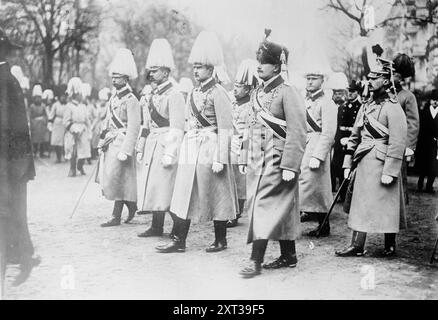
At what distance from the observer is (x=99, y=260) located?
545cm

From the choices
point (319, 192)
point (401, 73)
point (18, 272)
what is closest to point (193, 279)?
point (18, 272)

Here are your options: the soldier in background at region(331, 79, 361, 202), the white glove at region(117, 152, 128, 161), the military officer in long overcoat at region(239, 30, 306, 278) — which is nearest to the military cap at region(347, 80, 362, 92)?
the soldier in background at region(331, 79, 361, 202)

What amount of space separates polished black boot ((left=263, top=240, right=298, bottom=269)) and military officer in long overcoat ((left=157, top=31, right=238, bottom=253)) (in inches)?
30.0

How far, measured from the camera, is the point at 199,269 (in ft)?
A: 17.2

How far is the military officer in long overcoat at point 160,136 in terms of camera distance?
20.8ft

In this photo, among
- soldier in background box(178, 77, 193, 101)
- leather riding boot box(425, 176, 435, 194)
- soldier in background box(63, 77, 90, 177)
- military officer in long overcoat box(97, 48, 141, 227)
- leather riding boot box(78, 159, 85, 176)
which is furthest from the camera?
soldier in background box(63, 77, 90, 177)

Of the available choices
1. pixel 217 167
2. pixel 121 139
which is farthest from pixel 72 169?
pixel 217 167

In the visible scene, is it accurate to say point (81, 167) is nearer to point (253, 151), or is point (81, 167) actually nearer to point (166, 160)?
point (166, 160)

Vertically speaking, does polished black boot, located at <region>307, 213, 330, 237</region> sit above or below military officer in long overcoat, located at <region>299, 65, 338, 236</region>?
below

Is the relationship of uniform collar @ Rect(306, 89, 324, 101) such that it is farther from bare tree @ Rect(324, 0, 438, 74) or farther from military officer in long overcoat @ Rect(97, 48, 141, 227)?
military officer in long overcoat @ Rect(97, 48, 141, 227)

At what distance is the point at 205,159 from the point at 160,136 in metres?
0.92

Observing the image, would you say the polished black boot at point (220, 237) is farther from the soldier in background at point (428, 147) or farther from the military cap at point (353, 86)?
A: the soldier in background at point (428, 147)

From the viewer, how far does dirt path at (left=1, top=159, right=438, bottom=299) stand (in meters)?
4.60
